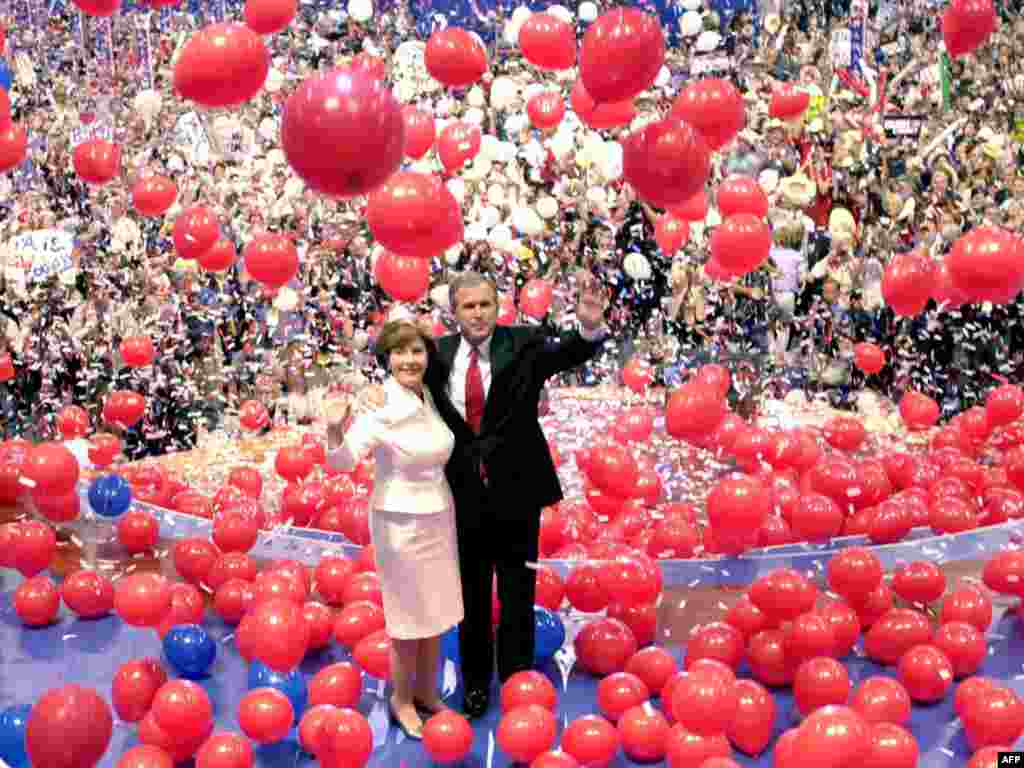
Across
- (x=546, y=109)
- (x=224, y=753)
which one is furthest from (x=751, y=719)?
(x=546, y=109)

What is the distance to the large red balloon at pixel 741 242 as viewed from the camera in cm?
450

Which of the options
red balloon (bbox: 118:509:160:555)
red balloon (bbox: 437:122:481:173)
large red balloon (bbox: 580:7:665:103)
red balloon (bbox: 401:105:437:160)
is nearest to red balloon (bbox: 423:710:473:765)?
large red balloon (bbox: 580:7:665:103)

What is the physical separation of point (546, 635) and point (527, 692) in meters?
0.38

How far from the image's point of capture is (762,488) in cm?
411

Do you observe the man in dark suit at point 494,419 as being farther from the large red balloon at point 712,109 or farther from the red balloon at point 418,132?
the red balloon at point 418,132

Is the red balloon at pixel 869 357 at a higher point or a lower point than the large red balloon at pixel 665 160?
lower

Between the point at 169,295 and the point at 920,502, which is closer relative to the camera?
the point at 920,502

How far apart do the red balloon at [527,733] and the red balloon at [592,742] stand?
56 millimetres

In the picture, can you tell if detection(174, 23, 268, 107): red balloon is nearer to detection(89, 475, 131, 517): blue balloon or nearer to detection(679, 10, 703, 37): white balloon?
detection(89, 475, 131, 517): blue balloon

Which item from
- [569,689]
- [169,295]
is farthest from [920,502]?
[169,295]

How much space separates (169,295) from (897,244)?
4189mm

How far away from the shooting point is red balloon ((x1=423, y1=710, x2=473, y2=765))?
9.59 ft

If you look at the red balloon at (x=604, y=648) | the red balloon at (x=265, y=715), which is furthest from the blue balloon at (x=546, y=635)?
the red balloon at (x=265, y=715)

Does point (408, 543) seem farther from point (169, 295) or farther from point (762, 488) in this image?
point (169, 295)
